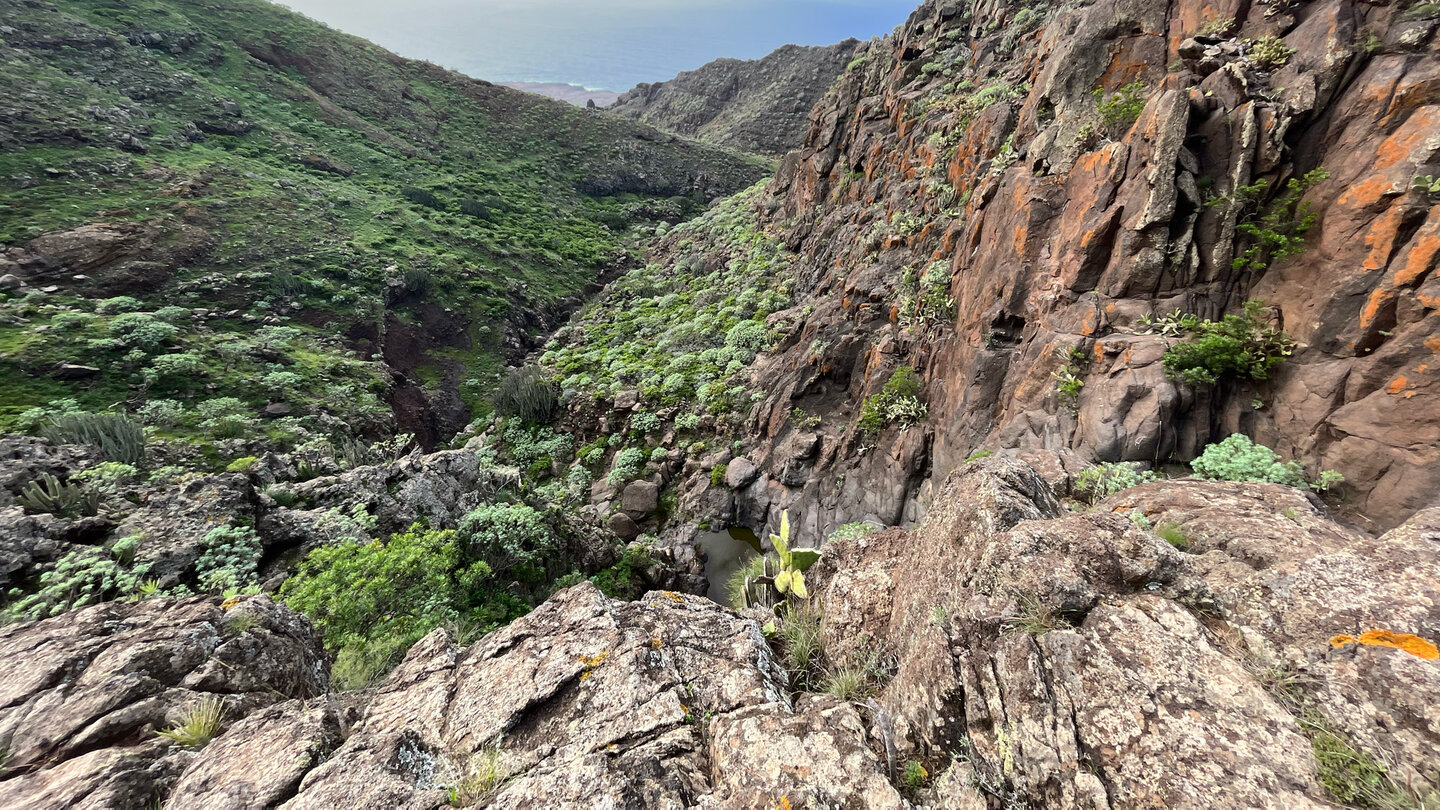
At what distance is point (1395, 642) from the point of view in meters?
3.12

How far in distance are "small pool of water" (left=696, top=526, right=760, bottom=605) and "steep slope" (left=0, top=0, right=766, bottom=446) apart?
15156 millimetres

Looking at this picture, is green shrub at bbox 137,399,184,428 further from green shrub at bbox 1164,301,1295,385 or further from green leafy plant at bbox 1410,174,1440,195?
green leafy plant at bbox 1410,174,1440,195

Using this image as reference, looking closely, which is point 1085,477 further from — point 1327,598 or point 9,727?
point 9,727

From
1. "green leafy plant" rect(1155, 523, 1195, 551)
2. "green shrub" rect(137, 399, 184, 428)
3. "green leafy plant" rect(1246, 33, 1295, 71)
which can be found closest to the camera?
"green leafy plant" rect(1155, 523, 1195, 551)

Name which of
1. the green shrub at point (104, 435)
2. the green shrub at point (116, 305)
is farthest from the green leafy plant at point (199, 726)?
the green shrub at point (116, 305)

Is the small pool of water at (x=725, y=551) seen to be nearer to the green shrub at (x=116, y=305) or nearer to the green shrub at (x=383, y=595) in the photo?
the green shrub at (x=383, y=595)

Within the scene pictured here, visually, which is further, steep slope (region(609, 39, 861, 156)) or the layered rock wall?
steep slope (region(609, 39, 861, 156))

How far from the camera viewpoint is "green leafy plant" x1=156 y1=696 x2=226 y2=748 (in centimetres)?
421

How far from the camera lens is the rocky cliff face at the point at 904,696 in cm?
302

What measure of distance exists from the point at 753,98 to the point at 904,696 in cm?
9221

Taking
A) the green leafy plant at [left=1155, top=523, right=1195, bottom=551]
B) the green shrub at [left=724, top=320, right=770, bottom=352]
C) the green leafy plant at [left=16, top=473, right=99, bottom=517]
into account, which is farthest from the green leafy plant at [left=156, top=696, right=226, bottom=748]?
the green shrub at [left=724, top=320, right=770, bottom=352]

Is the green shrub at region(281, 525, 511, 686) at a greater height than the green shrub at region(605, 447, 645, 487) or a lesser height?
greater

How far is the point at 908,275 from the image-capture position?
16.1 meters

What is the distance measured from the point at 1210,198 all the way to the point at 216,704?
595 inches
